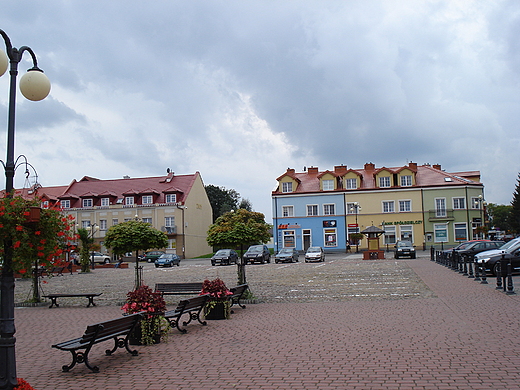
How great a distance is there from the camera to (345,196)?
2522 inches

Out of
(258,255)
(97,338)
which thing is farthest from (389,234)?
(97,338)

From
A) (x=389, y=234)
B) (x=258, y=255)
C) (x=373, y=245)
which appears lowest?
(x=258, y=255)

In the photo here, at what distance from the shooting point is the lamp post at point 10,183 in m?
5.68

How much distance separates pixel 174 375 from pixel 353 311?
688 centimetres

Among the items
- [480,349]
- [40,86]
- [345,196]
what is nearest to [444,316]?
[480,349]

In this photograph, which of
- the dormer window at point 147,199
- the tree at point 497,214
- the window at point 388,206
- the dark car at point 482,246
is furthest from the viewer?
the tree at point 497,214

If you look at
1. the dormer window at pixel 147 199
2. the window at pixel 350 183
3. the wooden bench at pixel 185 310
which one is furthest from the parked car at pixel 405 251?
the dormer window at pixel 147 199

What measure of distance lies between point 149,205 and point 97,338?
195 ft

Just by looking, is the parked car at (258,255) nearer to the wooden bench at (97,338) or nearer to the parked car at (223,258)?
the parked car at (223,258)

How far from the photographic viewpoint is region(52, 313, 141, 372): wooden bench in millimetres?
7781

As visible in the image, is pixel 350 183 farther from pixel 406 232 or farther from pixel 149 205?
pixel 149 205

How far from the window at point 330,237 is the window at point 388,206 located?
6758 millimetres

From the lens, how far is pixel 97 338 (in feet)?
26.6

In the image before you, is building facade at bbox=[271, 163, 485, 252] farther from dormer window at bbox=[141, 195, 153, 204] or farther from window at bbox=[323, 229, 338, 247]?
dormer window at bbox=[141, 195, 153, 204]
